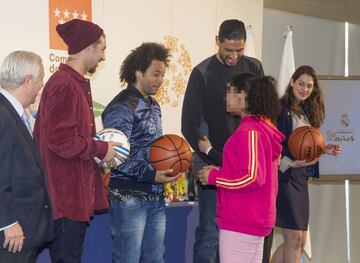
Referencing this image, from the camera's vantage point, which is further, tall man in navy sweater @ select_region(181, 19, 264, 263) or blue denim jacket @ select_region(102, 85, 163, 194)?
tall man in navy sweater @ select_region(181, 19, 264, 263)

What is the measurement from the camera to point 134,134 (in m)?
3.44

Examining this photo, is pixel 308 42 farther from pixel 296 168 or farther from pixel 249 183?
pixel 249 183

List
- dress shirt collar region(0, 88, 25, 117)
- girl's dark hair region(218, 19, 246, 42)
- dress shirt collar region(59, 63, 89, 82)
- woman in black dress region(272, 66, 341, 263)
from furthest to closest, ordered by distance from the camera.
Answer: woman in black dress region(272, 66, 341, 263)
girl's dark hair region(218, 19, 246, 42)
dress shirt collar region(59, 63, 89, 82)
dress shirt collar region(0, 88, 25, 117)

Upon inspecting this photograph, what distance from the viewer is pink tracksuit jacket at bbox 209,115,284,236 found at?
10.3 feet

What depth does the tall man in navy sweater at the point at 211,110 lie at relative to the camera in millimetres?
3947

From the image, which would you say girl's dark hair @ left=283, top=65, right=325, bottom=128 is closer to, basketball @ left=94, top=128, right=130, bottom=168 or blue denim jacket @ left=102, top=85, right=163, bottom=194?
blue denim jacket @ left=102, top=85, right=163, bottom=194

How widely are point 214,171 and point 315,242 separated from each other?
12.0 ft

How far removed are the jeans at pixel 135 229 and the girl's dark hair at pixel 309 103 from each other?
1.47 meters

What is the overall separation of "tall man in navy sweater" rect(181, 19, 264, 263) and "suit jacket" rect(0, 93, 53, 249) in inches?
56.4

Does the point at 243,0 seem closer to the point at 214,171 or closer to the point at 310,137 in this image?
the point at 310,137

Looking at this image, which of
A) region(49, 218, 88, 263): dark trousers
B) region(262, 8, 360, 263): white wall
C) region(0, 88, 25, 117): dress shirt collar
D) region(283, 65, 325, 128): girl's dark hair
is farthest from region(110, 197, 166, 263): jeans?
region(262, 8, 360, 263): white wall

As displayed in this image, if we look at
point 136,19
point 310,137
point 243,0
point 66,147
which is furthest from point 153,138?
point 243,0

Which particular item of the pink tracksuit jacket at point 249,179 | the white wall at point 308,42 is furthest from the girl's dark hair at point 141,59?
the white wall at point 308,42

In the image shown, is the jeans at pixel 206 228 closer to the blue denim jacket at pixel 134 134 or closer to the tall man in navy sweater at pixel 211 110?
the tall man in navy sweater at pixel 211 110
